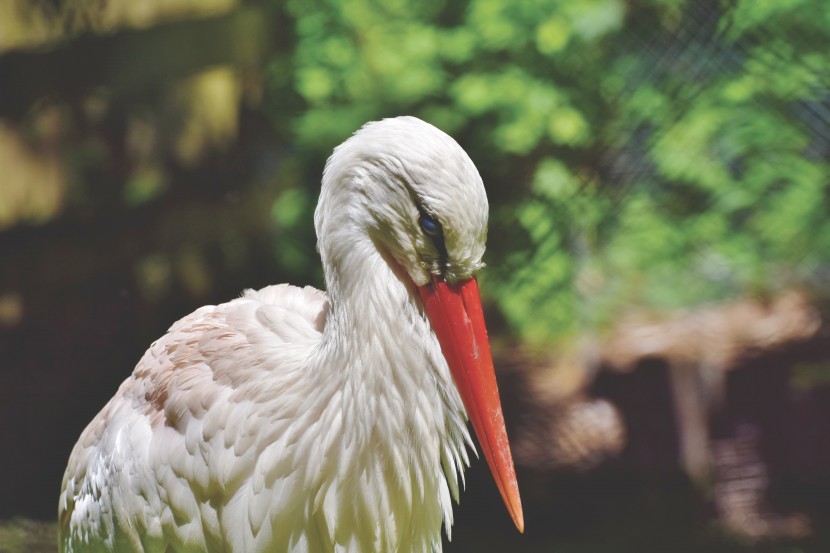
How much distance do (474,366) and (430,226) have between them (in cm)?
26

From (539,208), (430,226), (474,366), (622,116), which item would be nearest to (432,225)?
(430,226)

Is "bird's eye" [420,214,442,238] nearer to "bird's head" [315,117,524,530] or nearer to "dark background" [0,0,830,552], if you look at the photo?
"bird's head" [315,117,524,530]

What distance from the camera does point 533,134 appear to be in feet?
10.6

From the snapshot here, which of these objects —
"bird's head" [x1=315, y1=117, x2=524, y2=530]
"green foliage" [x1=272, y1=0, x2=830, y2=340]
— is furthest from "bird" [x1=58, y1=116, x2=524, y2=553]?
"green foliage" [x1=272, y1=0, x2=830, y2=340]

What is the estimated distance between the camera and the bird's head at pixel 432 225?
5.16 feet

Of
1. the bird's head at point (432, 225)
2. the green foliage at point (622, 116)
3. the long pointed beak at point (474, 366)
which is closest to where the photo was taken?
the bird's head at point (432, 225)

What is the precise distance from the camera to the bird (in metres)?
1.63

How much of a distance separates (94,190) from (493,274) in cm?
144

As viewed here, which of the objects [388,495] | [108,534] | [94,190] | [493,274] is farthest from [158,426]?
[94,190]

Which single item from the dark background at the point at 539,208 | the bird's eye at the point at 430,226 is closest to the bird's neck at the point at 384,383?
the bird's eye at the point at 430,226

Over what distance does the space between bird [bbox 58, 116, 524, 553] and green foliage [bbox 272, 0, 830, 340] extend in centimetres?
139

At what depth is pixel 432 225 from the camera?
5.23 ft

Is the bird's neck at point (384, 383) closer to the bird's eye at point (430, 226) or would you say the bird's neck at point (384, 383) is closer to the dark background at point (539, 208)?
the bird's eye at point (430, 226)

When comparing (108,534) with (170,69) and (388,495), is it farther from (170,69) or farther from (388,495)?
(170,69)
